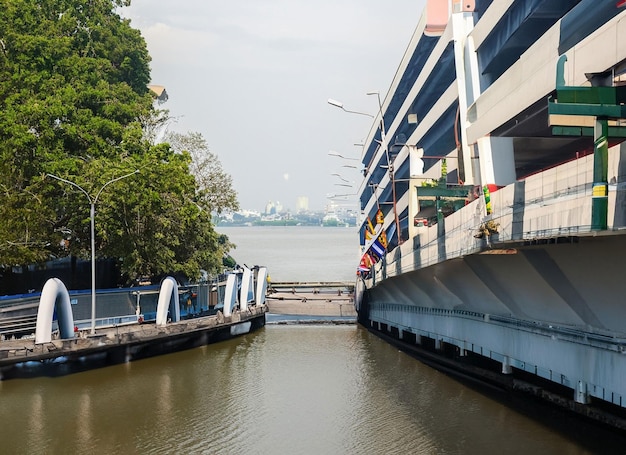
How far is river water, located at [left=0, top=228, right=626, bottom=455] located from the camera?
72.8 feet

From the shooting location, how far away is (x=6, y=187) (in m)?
39.0

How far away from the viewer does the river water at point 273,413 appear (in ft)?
72.8

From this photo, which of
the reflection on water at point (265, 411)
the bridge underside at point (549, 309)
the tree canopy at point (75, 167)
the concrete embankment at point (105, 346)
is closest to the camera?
the bridge underside at point (549, 309)

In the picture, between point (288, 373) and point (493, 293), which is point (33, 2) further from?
point (493, 293)

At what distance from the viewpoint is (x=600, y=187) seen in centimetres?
1672

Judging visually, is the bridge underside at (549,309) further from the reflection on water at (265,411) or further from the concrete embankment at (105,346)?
the concrete embankment at (105,346)

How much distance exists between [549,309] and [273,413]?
10.2 metres

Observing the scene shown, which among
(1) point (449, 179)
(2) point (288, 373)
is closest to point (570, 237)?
(2) point (288, 373)

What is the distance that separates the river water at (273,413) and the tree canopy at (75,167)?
29.5ft

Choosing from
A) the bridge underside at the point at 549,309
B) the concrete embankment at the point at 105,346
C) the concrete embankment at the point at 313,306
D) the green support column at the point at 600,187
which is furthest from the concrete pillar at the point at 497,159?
the concrete embankment at the point at 313,306

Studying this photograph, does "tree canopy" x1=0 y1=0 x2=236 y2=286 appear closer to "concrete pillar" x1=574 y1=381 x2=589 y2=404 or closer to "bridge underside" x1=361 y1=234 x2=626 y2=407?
"bridge underside" x1=361 y1=234 x2=626 y2=407

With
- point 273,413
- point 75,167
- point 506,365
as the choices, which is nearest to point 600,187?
point 506,365

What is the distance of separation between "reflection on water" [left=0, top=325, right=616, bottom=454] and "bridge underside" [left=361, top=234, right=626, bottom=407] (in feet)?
6.83

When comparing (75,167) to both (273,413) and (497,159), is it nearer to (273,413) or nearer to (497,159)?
(273,413)
